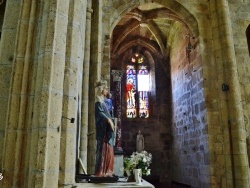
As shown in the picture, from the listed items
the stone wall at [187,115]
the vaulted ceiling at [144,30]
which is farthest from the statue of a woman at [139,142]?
the vaulted ceiling at [144,30]

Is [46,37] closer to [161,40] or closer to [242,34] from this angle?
[242,34]

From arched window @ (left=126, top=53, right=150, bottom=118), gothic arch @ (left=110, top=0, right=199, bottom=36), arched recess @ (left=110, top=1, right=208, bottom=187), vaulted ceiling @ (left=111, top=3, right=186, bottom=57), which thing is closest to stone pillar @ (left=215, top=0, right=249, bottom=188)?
gothic arch @ (left=110, top=0, right=199, bottom=36)

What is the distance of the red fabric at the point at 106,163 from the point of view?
4.07 meters

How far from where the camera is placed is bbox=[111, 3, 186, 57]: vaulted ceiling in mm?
10164

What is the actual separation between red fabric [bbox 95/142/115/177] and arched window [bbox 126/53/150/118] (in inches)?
324

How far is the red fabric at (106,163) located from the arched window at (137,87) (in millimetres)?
8221

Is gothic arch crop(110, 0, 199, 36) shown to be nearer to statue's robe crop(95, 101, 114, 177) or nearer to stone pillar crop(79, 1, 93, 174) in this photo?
stone pillar crop(79, 1, 93, 174)

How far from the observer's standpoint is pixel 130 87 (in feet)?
42.4

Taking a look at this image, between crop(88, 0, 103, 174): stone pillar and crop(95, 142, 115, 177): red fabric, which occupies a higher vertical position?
crop(88, 0, 103, 174): stone pillar

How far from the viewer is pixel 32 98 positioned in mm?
2705

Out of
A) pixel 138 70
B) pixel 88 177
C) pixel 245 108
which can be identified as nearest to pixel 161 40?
pixel 138 70

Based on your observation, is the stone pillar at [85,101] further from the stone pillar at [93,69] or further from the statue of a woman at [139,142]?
the statue of a woman at [139,142]

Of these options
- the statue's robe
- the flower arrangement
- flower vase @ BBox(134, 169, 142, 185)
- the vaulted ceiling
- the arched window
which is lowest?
flower vase @ BBox(134, 169, 142, 185)

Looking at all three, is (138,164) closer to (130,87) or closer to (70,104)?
(70,104)
